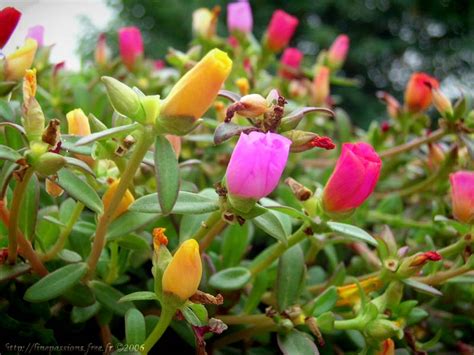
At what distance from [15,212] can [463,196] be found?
30cm

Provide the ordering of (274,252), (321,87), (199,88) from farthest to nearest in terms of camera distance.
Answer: (321,87), (274,252), (199,88)

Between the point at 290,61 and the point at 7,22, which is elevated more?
the point at 7,22

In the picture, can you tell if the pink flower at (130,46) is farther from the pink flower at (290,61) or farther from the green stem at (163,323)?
the green stem at (163,323)

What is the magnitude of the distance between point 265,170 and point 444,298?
32 centimetres

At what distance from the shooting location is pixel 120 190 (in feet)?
1.12

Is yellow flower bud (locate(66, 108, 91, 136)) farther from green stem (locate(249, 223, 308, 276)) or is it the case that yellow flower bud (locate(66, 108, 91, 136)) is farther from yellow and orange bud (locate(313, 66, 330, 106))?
yellow and orange bud (locate(313, 66, 330, 106))

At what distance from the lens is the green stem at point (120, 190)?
0.32 m

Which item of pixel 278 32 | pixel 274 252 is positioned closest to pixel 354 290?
pixel 274 252

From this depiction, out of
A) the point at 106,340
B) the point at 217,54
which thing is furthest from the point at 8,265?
the point at 217,54

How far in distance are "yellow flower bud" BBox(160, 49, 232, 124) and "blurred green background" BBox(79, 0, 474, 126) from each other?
342cm

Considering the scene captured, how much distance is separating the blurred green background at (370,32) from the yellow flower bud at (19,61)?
3.29 meters

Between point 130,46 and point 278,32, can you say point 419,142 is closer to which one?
point 278,32

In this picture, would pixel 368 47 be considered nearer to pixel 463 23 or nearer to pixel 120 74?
pixel 463 23

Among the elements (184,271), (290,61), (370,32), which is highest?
(184,271)
